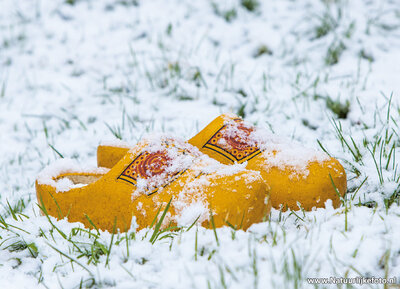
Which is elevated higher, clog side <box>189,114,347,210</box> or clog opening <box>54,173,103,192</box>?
clog side <box>189,114,347,210</box>

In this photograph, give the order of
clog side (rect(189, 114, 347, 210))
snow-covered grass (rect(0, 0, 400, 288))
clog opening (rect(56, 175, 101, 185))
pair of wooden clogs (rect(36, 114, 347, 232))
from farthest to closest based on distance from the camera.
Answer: clog opening (rect(56, 175, 101, 185)) < clog side (rect(189, 114, 347, 210)) < pair of wooden clogs (rect(36, 114, 347, 232)) < snow-covered grass (rect(0, 0, 400, 288))

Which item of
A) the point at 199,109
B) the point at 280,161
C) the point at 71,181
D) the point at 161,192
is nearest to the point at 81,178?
the point at 71,181

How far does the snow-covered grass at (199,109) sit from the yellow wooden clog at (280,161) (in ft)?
0.20

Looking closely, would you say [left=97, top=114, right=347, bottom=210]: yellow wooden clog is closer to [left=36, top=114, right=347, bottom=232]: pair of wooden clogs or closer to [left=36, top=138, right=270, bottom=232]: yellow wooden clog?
[left=36, top=114, right=347, bottom=232]: pair of wooden clogs

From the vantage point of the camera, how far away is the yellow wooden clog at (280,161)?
132cm

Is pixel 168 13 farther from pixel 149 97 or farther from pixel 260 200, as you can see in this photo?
pixel 260 200

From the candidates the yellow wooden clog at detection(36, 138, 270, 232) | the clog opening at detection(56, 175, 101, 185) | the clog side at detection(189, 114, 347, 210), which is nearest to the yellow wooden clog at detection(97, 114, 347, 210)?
the clog side at detection(189, 114, 347, 210)

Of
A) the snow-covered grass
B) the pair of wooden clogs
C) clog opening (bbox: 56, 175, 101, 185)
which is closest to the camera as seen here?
the snow-covered grass

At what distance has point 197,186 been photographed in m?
1.25

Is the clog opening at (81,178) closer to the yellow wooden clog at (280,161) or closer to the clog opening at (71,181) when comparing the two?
the clog opening at (71,181)

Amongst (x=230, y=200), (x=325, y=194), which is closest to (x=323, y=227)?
(x=325, y=194)

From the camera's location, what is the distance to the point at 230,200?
3.90 feet

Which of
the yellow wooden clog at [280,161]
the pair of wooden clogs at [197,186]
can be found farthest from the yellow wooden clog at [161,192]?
the yellow wooden clog at [280,161]

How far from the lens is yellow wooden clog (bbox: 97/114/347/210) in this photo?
1.32 meters
